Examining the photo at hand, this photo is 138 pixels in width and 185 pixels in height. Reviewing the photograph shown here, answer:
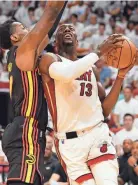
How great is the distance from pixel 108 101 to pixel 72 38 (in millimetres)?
726

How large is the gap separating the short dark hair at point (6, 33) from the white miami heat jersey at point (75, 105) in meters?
0.70

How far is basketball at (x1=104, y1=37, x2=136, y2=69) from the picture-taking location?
5.34 meters

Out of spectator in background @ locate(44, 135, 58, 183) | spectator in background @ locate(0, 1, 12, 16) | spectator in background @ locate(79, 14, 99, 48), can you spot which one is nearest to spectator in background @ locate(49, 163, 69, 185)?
spectator in background @ locate(44, 135, 58, 183)

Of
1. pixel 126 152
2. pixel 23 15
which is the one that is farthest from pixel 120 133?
pixel 23 15

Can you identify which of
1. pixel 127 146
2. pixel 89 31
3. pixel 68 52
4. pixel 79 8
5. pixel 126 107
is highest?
pixel 79 8

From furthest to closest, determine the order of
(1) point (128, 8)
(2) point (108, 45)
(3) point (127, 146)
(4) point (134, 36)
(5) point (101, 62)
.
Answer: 1. (1) point (128, 8)
2. (4) point (134, 36)
3. (5) point (101, 62)
4. (3) point (127, 146)
5. (2) point (108, 45)

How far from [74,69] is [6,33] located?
99 cm

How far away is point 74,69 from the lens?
16.4 ft

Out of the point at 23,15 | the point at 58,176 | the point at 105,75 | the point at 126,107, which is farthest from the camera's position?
the point at 23,15

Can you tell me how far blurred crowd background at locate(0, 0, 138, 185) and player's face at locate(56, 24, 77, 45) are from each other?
3642 mm

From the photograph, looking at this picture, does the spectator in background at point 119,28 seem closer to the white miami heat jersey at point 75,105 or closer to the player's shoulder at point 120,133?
the player's shoulder at point 120,133

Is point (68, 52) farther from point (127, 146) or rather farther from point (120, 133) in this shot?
point (120, 133)

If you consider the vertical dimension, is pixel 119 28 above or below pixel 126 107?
above

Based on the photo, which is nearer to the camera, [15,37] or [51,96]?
[51,96]
